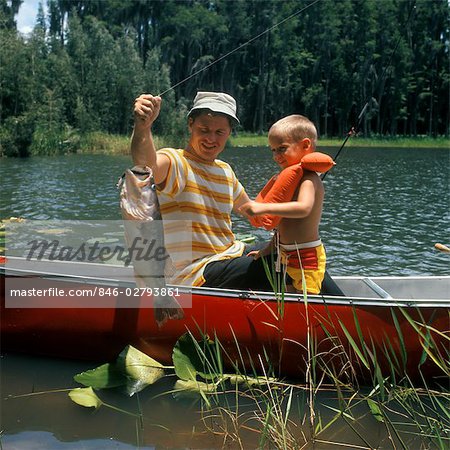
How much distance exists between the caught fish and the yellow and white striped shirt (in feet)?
0.93

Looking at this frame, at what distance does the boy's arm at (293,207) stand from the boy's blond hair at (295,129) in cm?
28

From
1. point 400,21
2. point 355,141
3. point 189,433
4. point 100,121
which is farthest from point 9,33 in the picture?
point 400,21

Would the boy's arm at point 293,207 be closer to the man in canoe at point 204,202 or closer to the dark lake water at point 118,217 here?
the man in canoe at point 204,202

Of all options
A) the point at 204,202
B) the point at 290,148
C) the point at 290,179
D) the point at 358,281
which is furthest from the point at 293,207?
the point at 358,281

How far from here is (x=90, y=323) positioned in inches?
179

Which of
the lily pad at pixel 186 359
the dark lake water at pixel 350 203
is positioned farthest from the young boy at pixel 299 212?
the dark lake water at pixel 350 203

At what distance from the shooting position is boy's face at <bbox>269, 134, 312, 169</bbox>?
159 inches

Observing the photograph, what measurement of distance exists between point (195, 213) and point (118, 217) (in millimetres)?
9760

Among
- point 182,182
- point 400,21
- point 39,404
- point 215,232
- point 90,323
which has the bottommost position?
point 39,404

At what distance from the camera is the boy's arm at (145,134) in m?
3.44

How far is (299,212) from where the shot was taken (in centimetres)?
388

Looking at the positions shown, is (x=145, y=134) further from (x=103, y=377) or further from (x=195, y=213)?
(x=103, y=377)

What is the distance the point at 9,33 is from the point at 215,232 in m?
28.8

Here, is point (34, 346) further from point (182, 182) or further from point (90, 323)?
point (182, 182)
